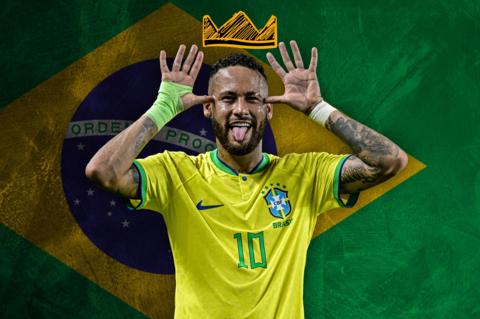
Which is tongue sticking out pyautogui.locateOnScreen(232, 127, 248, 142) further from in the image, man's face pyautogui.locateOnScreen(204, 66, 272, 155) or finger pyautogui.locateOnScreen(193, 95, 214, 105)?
finger pyautogui.locateOnScreen(193, 95, 214, 105)

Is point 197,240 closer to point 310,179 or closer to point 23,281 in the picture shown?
point 310,179

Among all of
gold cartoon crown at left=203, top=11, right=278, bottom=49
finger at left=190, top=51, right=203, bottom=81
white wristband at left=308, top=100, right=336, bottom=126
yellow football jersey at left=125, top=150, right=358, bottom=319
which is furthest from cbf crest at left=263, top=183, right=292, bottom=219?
gold cartoon crown at left=203, top=11, right=278, bottom=49

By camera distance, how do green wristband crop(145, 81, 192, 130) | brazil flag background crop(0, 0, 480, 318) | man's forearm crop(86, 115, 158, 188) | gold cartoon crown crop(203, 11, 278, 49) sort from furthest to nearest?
gold cartoon crown crop(203, 11, 278, 49) → brazil flag background crop(0, 0, 480, 318) → green wristband crop(145, 81, 192, 130) → man's forearm crop(86, 115, 158, 188)

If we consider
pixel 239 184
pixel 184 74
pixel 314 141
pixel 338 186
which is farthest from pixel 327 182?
pixel 314 141

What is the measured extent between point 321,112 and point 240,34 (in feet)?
3.04

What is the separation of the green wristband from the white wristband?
0.42 m

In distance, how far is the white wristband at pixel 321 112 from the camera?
5.97ft

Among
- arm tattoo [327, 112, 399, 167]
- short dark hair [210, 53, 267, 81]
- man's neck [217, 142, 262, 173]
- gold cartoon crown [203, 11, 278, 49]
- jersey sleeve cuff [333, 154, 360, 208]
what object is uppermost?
gold cartoon crown [203, 11, 278, 49]

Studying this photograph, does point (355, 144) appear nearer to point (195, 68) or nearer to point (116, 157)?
point (195, 68)

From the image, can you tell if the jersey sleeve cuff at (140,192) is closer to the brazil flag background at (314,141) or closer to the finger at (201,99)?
the finger at (201,99)

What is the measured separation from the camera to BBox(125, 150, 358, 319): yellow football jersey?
168 centimetres

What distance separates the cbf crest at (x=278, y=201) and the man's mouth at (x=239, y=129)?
7.4 inches

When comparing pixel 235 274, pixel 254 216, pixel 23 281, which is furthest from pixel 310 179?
pixel 23 281

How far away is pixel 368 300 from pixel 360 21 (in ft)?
4.29
